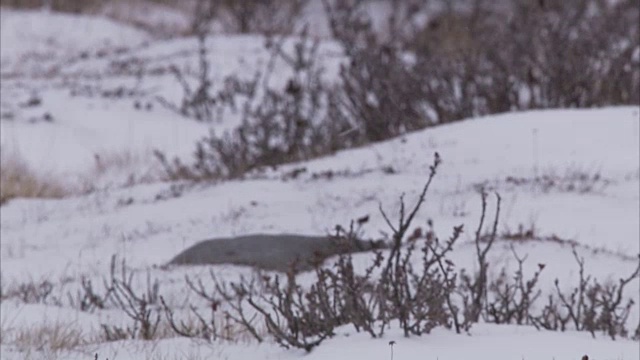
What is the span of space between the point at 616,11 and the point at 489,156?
245 inches

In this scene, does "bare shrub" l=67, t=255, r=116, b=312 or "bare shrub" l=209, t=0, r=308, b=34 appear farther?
"bare shrub" l=209, t=0, r=308, b=34

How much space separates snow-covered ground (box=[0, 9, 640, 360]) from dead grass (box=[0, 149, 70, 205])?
0.21 m

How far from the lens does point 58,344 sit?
5.46m

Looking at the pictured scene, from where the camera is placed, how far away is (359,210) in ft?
28.6

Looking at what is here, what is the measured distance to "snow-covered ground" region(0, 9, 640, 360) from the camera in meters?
5.26

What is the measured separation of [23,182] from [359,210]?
3365 millimetres

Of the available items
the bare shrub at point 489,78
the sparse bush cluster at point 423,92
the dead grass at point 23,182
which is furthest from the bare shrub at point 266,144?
the dead grass at point 23,182

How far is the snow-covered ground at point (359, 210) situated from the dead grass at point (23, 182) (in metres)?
0.21

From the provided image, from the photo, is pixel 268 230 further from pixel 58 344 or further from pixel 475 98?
pixel 475 98

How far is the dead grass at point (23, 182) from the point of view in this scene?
34.8 ft

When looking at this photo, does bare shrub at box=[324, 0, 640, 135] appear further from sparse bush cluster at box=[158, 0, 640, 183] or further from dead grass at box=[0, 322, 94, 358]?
dead grass at box=[0, 322, 94, 358]

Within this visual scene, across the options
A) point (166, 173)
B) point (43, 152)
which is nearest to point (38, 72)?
point (43, 152)

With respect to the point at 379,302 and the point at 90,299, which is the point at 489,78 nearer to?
the point at 90,299

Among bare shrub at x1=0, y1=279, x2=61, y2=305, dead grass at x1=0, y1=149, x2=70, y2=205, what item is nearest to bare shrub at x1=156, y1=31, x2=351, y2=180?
dead grass at x1=0, y1=149, x2=70, y2=205
